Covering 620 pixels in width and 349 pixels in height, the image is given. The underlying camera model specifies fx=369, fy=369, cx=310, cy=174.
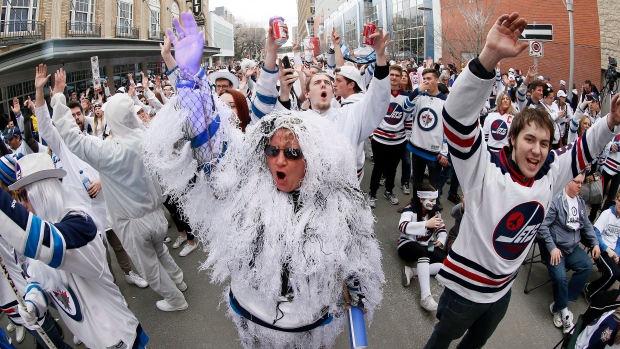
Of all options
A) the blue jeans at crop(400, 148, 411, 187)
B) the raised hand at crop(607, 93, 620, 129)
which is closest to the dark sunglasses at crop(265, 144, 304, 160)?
the raised hand at crop(607, 93, 620, 129)

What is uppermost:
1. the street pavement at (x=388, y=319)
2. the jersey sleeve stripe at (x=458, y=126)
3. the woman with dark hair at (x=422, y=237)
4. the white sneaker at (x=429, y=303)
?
the jersey sleeve stripe at (x=458, y=126)

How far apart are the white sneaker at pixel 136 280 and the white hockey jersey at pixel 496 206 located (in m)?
3.22

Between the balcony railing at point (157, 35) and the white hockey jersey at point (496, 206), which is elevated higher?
the balcony railing at point (157, 35)

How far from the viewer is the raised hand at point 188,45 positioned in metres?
1.73

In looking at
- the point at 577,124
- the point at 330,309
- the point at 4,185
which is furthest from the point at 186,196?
the point at 577,124

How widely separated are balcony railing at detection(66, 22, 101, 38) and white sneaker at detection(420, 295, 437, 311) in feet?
52.7

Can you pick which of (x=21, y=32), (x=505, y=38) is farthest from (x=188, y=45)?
(x=21, y=32)

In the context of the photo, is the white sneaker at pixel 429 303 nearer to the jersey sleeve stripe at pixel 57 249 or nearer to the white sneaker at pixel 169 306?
the white sneaker at pixel 169 306

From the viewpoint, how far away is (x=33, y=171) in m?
1.91

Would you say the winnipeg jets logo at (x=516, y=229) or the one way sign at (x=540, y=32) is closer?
the winnipeg jets logo at (x=516, y=229)

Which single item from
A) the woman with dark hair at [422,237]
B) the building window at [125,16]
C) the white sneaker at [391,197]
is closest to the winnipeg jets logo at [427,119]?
the white sneaker at [391,197]

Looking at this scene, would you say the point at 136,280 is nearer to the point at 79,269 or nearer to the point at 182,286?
the point at 182,286

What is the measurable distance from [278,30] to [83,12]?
17.8m

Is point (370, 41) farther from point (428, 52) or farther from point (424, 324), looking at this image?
point (428, 52)
